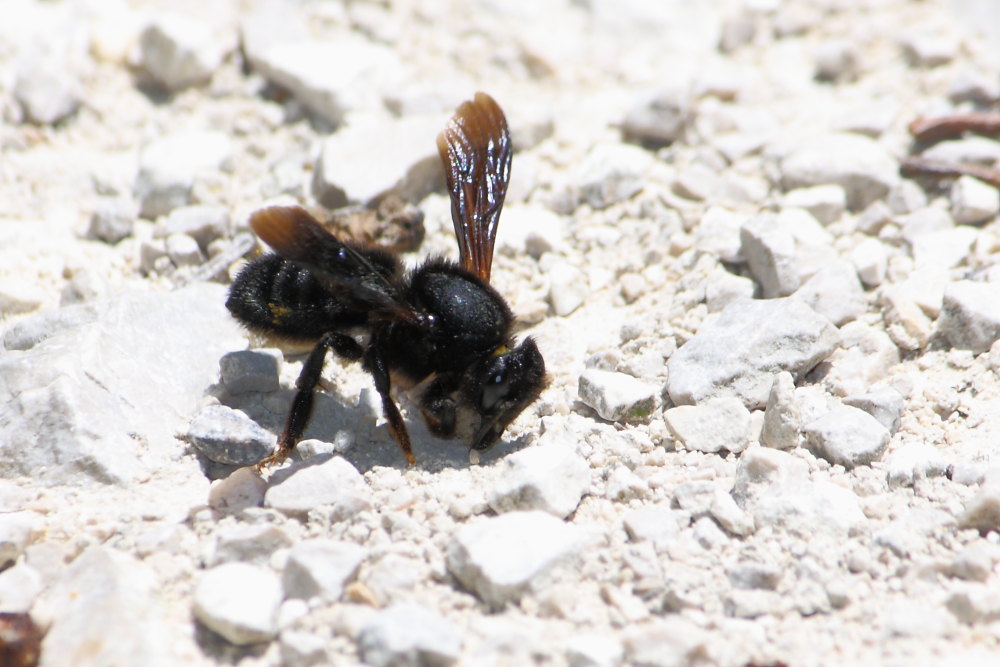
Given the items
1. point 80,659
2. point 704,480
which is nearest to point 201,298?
point 80,659

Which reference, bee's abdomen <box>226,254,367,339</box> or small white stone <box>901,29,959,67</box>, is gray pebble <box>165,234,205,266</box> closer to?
bee's abdomen <box>226,254,367,339</box>

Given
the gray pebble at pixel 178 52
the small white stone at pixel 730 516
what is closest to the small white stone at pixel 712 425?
the small white stone at pixel 730 516

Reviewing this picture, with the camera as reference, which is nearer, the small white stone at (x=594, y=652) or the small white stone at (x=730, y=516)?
the small white stone at (x=594, y=652)

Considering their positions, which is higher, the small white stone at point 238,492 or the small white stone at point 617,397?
the small white stone at point 617,397

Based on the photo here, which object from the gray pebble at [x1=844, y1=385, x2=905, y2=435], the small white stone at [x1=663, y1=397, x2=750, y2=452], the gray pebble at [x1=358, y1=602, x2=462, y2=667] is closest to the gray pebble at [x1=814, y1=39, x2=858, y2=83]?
the gray pebble at [x1=844, y1=385, x2=905, y2=435]

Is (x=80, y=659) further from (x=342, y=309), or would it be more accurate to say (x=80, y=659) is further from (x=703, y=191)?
(x=703, y=191)

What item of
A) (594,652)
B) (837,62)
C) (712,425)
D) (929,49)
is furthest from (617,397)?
(929,49)

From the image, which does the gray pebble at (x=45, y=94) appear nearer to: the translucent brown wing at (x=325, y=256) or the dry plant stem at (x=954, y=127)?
the translucent brown wing at (x=325, y=256)
